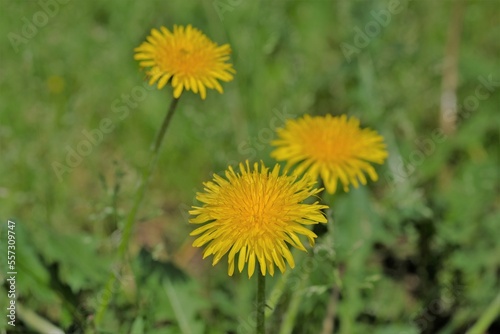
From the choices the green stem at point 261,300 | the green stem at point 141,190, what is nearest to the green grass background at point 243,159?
the green stem at point 141,190

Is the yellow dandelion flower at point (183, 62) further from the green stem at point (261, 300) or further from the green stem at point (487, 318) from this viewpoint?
the green stem at point (487, 318)

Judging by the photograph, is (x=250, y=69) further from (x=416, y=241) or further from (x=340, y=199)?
(x=416, y=241)

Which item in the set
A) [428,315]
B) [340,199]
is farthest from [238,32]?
[428,315]

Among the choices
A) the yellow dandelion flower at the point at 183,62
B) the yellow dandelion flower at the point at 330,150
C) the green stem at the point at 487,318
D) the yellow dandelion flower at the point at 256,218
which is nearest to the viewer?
the yellow dandelion flower at the point at 256,218

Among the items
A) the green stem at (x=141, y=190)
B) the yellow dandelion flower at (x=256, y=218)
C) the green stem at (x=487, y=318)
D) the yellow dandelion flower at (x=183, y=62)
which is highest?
the yellow dandelion flower at (x=183, y=62)

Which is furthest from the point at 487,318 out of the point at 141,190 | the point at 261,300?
the point at 141,190

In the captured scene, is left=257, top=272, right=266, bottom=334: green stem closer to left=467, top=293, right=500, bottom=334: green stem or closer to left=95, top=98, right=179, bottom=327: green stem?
left=95, top=98, right=179, bottom=327: green stem
